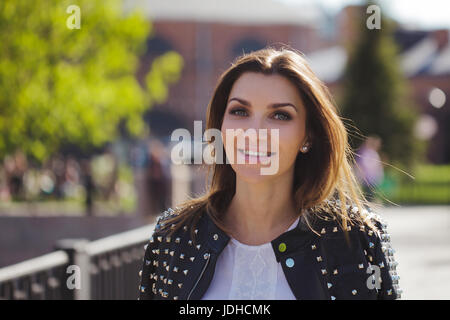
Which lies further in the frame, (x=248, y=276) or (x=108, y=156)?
(x=108, y=156)

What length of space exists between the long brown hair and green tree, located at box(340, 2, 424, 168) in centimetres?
2946

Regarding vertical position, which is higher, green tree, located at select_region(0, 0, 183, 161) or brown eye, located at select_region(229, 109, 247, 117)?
green tree, located at select_region(0, 0, 183, 161)

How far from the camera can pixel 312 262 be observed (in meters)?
2.67

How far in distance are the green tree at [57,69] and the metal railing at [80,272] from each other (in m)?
7.86

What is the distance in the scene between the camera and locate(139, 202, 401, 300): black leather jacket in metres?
2.63

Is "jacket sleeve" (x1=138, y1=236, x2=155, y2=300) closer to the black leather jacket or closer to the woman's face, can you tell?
the black leather jacket

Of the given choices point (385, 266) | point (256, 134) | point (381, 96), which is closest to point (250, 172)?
point (256, 134)

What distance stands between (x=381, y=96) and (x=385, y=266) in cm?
Result: 3153

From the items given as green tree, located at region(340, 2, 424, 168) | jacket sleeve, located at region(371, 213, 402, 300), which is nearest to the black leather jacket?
jacket sleeve, located at region(371, 213, 402, 300)

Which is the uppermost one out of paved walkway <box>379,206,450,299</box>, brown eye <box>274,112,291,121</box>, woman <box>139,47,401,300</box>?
brown eye <box>274,112,291,121</box>

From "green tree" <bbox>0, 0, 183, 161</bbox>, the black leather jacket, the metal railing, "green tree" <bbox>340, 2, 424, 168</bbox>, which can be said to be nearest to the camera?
the black leather jacket

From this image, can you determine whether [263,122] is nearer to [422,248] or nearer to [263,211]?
[263,211]

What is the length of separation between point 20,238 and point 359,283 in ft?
44.7
